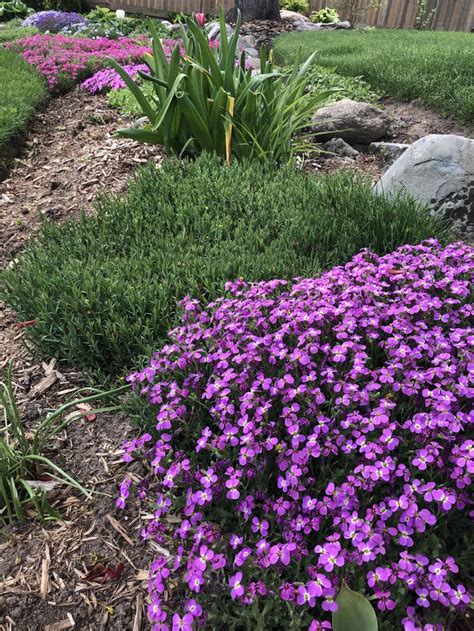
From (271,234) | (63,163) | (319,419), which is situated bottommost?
(63,163)

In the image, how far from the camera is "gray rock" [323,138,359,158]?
5045 mm

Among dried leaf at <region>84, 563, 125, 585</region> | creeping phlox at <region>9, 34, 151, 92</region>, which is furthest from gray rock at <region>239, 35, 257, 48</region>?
dried leaf at <region>84, 563, 125, 585</region>

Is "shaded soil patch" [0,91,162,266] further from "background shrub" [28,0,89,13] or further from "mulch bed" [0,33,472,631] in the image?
"background shrub" [28,0,89,13]

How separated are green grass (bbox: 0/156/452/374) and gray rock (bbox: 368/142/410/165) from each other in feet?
3.91

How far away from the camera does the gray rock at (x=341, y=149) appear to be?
199 inches

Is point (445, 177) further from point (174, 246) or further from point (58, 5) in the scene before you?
point (58, 5)

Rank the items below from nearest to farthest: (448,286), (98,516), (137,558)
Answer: (137,558)
(98,516)
(448,286)

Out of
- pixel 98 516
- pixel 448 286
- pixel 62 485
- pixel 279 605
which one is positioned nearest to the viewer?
pixel 279 605

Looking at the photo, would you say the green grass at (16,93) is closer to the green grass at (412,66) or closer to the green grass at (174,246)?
the green grass at (174,246)

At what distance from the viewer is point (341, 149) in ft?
16.6

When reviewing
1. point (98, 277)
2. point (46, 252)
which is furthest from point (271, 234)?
point (46, 252)

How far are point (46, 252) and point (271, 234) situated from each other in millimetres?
1322

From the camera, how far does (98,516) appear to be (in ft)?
6.68

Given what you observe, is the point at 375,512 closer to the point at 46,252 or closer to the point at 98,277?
the point at 98,277
